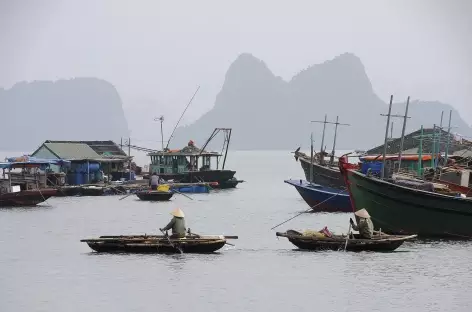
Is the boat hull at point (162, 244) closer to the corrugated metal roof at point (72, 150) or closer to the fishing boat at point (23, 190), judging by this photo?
the fishing boat at point (23, 190)

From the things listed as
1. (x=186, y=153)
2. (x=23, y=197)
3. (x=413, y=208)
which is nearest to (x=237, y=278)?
(x=413, y=208)

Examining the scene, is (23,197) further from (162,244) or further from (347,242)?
(347,242)

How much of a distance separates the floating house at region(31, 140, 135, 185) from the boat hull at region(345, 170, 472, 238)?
3716 centimetres

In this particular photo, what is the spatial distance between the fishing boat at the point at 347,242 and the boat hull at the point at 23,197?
28.7 m

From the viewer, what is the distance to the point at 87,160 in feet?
267

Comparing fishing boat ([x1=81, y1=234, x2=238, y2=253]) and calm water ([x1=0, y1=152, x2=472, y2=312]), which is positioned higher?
fishing boat ([x1=81, y1=234, x2=238, y2=253])

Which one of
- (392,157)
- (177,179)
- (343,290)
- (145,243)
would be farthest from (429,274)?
(177,179)

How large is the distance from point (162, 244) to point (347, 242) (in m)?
7.35

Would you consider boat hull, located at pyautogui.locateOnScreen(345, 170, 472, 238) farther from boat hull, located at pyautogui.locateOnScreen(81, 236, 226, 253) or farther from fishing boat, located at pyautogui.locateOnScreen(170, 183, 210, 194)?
fishing boat, located at pyautogui.locateOnScreen(170, 183, 210, 194)

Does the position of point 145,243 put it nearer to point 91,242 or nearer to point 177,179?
point 91,242

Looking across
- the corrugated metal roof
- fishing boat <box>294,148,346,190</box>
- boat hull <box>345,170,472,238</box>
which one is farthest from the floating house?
boat hull <box>345,170,472,238</box>

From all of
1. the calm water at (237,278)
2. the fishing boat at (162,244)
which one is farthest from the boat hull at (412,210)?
the fishing boat at (162,244)

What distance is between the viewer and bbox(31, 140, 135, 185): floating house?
8150 cm

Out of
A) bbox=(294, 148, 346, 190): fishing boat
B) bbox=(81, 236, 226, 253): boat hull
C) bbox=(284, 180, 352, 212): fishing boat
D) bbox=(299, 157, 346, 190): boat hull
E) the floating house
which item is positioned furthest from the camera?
the floating house
